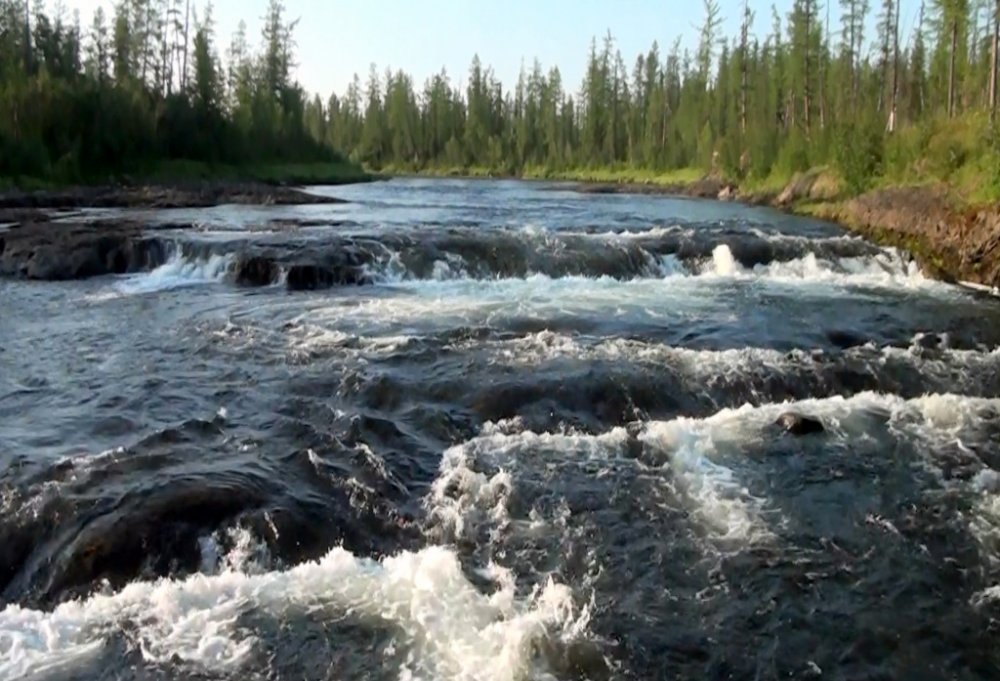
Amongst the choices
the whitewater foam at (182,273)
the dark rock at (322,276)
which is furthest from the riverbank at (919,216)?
the whitewater foam at (182,273)

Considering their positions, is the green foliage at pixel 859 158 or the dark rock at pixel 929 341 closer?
the dark rock at pixel 929 341

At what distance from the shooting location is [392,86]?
466 ft

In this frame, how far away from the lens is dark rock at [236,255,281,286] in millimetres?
23297

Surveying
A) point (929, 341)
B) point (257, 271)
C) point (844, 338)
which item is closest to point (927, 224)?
point (929, 341)

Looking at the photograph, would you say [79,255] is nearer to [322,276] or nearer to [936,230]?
[322,276]

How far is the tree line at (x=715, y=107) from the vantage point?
187 feet

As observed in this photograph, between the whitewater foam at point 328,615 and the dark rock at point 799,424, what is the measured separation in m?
5.06

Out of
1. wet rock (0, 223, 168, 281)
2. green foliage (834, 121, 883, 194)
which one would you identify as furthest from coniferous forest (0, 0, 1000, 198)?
wet rock (0, 223, 168, 281)

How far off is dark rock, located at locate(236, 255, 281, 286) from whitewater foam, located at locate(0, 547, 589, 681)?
15606 mm

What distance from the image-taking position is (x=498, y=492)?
10039 millimetres

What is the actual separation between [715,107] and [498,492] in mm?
87631

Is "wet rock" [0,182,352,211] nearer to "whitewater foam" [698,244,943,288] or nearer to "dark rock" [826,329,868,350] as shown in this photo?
"whitewater foam" [698,244,943,288]

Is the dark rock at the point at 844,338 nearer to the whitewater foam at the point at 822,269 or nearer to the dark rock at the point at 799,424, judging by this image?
the dark rock at the point at 799,424

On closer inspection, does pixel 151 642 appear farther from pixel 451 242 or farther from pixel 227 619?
pixel 451 242
